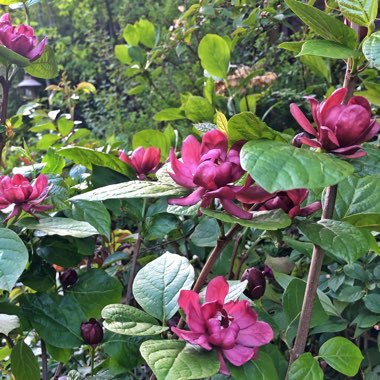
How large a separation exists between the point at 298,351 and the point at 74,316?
0.32m

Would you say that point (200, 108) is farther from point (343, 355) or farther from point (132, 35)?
point (132, 35)

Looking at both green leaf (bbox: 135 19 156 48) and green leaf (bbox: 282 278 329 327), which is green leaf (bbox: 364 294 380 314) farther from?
green leaf (bbox: 135 19 156 48)

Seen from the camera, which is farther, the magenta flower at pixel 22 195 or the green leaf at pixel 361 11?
the magenta flower at pixel 22 195

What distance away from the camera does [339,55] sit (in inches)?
16.7

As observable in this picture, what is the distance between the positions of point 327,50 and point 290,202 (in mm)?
138

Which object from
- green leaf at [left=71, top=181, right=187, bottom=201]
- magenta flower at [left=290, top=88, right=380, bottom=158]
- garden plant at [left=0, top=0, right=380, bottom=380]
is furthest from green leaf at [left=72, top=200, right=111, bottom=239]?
magenta flower at [left=290, top=88, right=380, bottom=158]

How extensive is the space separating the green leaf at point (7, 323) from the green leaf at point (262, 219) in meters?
0.31

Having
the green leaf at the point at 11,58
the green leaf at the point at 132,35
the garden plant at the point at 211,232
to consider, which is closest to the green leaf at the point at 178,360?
the garden plant at the point at 211,232

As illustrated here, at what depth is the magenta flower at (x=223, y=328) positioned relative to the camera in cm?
43

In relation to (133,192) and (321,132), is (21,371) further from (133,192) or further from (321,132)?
(321,132)

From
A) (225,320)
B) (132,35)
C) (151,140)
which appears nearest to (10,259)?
(225,320)

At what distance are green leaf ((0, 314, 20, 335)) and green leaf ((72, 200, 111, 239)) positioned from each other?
15 cm

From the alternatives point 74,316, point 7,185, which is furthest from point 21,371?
point 7,185

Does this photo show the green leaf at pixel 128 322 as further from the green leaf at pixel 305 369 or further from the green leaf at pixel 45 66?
the green leaf at pixel 45 66
